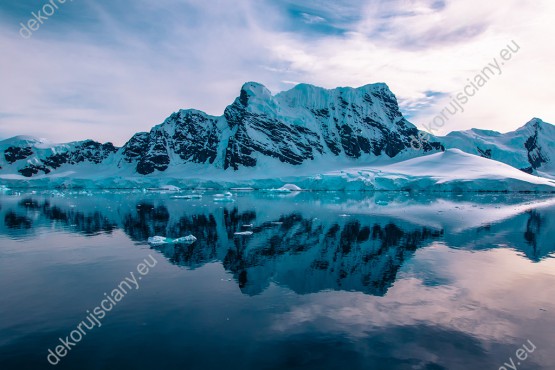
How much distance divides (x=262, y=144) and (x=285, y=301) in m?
130

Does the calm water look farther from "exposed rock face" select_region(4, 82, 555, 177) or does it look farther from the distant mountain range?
"exposed rock face" select_region(4, 82, 555, 177)

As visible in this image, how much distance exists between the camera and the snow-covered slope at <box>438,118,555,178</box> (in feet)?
570

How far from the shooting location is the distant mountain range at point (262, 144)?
140 m

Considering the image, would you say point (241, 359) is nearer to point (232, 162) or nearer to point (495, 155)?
point (232, 162)

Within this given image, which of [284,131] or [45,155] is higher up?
[284,131]

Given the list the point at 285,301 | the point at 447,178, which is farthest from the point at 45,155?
the point at 285,301

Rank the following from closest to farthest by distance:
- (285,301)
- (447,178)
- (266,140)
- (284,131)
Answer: (285,301) → (447,178) → (266,140) → (284,131)

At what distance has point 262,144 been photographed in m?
140

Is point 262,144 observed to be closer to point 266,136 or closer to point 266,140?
point 266,140

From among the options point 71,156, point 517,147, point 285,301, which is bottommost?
point 285,301

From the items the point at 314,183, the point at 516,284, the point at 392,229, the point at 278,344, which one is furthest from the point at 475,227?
the point at 314,183

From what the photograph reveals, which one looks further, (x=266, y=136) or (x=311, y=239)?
(x=266, y=136)

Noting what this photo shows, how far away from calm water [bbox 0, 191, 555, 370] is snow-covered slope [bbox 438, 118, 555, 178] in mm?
170541

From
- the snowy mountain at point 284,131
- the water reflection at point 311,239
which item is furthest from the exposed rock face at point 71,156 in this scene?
the water reflection at point 311,239
